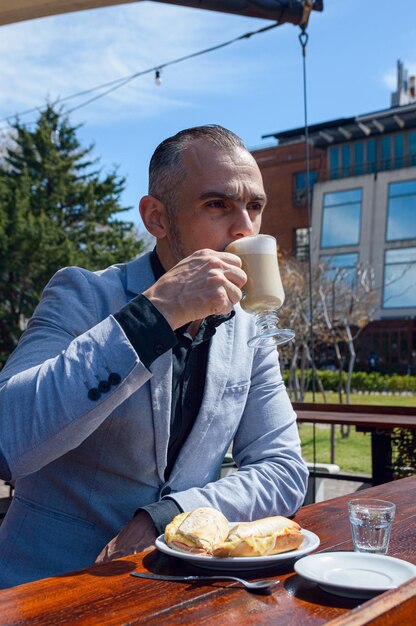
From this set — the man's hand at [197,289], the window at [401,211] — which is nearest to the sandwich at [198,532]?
the man's hand at [197,289]

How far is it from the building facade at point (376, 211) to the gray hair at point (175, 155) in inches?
1375

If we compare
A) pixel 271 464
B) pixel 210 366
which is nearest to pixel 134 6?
pixel 210 366

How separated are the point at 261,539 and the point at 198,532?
12 centimetres

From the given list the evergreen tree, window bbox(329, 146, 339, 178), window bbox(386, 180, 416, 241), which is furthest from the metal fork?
window bbox(329, 146, 339, 178)

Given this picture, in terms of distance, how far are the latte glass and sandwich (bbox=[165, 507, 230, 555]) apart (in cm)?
51

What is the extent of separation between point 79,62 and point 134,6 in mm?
12784

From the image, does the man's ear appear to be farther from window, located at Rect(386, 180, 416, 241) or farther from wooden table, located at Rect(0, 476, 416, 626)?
window, located at Rect(386, 180, 416, 241)

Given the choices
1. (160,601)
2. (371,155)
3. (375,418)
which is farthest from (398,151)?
(160,601)

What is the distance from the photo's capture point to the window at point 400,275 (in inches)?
1439

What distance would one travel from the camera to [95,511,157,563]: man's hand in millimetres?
1413

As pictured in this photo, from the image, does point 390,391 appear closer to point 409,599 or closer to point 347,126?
point 347,126

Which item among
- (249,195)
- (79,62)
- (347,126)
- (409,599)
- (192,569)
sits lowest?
(192,569)

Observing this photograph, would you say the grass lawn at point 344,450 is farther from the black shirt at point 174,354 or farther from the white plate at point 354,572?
the white plate at point 354,572

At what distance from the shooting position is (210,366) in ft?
5.97
